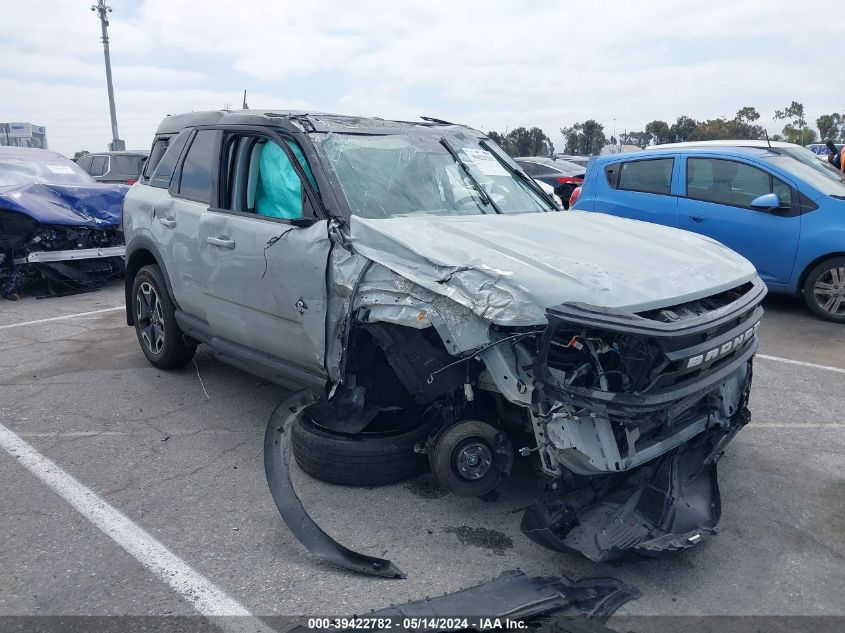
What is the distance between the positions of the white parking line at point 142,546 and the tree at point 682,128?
102 ft

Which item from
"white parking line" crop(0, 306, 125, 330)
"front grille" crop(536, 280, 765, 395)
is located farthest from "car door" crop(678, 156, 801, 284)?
"white parking line" crop(0, 306, 125, 330)

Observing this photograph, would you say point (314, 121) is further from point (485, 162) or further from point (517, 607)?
point (517, 607)

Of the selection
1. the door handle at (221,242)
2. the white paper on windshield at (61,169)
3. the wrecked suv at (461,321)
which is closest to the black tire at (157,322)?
the wrecked suv at (461,321)

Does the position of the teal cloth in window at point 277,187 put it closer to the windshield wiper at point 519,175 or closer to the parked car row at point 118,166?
the windshield wiper at point 519,175

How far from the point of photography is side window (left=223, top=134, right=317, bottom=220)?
13.9 feet

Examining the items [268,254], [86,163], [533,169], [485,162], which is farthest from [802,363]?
[86,163]

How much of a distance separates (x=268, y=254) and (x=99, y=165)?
14.3 metres

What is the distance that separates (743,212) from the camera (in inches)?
289

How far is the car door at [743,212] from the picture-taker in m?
7.16

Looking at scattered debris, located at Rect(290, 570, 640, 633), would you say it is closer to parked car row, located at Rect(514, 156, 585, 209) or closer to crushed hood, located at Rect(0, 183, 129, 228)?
crushed hood, located at Rect(0, 183, 129, 228)

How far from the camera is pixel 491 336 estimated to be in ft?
9.96

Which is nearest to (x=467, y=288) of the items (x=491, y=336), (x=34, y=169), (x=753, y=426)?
(x=491, y=336)

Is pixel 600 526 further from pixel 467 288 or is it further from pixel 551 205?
pixel 551 205

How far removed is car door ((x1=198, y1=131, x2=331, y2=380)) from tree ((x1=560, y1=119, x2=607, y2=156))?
104 feet
